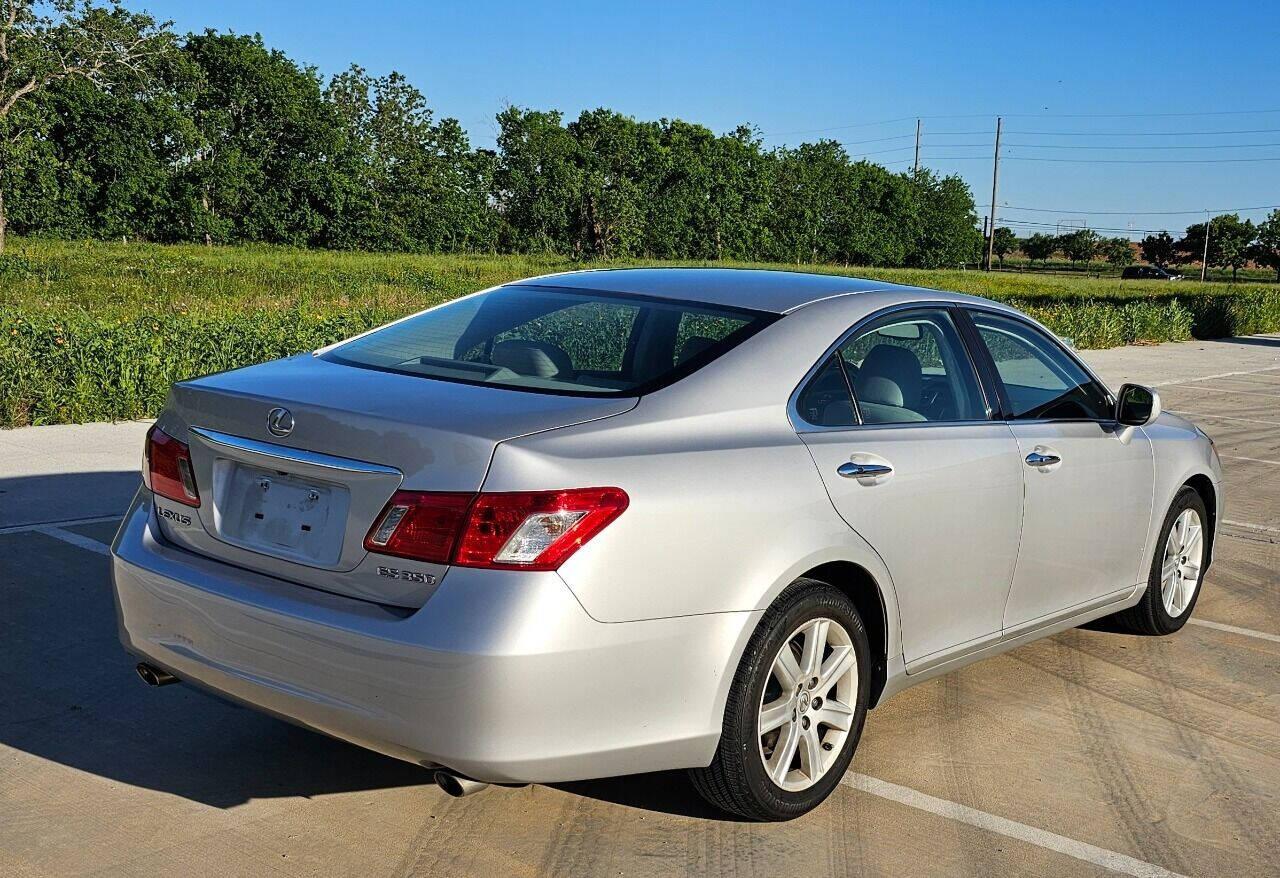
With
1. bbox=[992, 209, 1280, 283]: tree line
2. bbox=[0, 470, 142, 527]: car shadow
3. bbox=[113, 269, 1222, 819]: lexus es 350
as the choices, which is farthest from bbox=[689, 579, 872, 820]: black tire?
bbox=[992, 209, 1280, 283]: tree line

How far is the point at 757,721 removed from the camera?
357cm

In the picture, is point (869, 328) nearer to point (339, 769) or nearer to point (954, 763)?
point (954, 763)

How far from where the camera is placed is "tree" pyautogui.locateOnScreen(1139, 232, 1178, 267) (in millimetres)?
147250

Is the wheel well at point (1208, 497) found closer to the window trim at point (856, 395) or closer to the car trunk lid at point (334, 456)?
the window trim at point (856, 395)

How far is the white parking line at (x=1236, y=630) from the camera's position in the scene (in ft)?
20.0

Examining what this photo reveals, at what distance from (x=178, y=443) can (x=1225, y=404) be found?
15558 mm

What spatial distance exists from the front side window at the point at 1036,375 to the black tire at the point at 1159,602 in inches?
29.1

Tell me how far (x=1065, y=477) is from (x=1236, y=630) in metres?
2.05

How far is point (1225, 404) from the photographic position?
54.5 ft

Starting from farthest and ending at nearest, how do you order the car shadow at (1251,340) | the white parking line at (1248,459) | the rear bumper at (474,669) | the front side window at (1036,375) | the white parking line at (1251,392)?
the car shadow at (1251,340), the white parking line at (1251,392), the white parking line at (1248,459), the front side window at (1036,375), the rear bumper at (474,669)

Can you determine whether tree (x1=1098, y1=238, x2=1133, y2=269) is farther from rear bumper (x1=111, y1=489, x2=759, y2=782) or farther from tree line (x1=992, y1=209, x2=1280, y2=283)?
rear bumper (x1=111, y1=489, x2=759, y2=782)

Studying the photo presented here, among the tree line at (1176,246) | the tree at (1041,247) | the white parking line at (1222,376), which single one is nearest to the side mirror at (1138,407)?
the white parking line at (1222,376)

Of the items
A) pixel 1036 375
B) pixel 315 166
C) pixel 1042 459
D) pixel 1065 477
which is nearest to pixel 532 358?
pixel 1042 459

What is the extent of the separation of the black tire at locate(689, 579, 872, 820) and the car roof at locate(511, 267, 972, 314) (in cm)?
95
